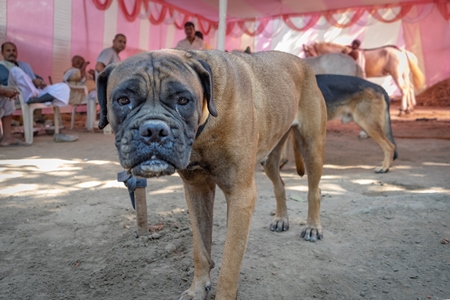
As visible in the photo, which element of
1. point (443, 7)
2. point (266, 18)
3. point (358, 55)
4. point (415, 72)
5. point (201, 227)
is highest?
point (443, 7)

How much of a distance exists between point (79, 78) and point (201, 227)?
859cm

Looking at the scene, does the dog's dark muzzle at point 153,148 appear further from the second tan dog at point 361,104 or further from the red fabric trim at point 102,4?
the red fabric trim at point 102,4

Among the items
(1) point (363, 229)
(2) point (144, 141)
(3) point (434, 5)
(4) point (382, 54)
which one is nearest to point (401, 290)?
(1) point (363, 229)

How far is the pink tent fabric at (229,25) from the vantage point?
10398 millimetres

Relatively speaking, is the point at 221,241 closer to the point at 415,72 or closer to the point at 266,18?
the point at 415,72

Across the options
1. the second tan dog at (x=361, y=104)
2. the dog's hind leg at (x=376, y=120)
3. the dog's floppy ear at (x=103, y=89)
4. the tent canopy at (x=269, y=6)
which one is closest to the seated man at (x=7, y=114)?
the second tan dog at (x=361, y=104)

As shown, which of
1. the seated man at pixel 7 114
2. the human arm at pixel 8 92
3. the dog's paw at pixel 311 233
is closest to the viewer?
the dog's paw at pixel 311 233

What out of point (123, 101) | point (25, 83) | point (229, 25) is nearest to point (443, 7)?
point (229, 25)

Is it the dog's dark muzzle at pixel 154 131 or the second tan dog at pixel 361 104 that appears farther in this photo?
the second tan dog at pixel 361 104

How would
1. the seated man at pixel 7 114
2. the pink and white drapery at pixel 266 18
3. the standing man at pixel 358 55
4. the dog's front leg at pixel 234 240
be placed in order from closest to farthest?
the dog's front leg at pixel 234 240, the seated man at pixel 7 114, the pink and white drapery at pixel 266 18, the standing man at pixel 358 55

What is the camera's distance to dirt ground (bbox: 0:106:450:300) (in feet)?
8.71

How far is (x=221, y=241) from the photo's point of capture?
3404mm

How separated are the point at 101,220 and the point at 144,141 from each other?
2239mm

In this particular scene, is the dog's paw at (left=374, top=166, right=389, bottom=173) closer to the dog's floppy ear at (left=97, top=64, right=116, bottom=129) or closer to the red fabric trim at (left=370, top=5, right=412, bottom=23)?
the dog's floppy ear at (left=97, top=64, right=116, bottom=129)
